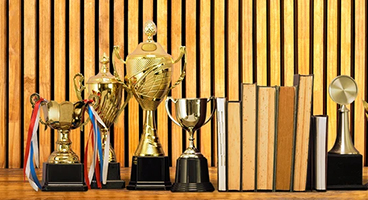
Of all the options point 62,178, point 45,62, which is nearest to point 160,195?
point 62,178

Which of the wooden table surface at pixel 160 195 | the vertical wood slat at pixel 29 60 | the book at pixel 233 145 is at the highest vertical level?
the vertical wood slat at pixel 29 60

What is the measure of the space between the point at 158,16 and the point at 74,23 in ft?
1.50

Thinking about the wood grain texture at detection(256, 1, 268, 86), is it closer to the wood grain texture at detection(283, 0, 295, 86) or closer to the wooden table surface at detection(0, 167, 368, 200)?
the wood grain texture at detection(283, 0, 295, 86)

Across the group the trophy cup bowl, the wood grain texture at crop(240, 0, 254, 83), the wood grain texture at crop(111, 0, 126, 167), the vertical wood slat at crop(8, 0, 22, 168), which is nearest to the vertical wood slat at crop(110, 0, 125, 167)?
the wood grain texture at crop(111, 0, 126, 167)

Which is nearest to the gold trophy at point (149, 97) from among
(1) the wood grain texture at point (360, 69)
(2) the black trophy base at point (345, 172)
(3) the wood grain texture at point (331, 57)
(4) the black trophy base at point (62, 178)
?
(4) the black trophy base at point (62, 178)

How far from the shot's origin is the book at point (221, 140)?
2.34 meters

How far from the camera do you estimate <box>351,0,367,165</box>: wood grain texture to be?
3424 mm

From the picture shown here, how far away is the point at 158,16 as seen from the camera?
3.41 m

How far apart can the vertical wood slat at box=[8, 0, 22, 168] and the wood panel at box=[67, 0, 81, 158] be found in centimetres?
27

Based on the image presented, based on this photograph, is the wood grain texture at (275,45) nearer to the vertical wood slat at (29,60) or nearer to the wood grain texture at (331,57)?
the wood grain texture at (331,57)

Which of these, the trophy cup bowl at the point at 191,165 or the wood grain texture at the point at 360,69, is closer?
the trophy cup bowl at the point at 191,165

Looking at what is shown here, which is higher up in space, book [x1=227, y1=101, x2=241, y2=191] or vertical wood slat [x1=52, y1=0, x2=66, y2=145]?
vertical wood slat [x1=52, y1=0, x2=66, y2=145]

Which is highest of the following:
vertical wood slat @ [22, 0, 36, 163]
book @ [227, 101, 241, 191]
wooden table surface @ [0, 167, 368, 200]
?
vertical wood slat @ [22, 0, 36, 163]

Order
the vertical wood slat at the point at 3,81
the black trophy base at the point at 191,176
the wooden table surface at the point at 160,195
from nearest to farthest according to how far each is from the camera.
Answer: the wooden table surface at the point at 160,195 → the black trophy base at the point at 191,176 → the vertical wood slat at the point at 3,81
